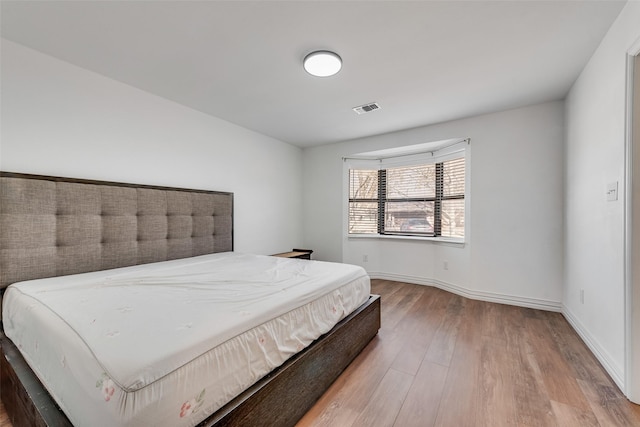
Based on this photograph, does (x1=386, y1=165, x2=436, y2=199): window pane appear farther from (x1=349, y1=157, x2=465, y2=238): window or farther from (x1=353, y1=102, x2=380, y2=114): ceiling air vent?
A: (x1=353, y1=102, x2=380, y2=114): ceiling air vent

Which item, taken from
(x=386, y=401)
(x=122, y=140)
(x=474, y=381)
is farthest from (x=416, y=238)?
(x=122, y=140)

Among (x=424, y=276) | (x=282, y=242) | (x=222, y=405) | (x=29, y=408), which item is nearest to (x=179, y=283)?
(x=29, y=408)

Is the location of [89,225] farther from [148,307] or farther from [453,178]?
[453,178]

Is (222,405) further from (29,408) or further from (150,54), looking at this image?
(150,54)

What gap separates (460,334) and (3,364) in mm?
3101

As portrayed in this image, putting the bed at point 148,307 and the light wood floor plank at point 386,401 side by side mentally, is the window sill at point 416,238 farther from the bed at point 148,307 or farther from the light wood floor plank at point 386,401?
the light wood floor plank at point 386,401

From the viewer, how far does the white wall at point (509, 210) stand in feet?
9.62

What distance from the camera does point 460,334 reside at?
7.86 feet

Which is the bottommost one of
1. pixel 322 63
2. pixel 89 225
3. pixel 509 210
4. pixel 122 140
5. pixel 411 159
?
pixel 89 225

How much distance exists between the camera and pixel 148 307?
4.22ft

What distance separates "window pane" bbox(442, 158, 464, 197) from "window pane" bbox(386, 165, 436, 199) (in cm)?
17

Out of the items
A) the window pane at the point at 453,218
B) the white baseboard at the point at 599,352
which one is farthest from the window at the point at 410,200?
the white baseboard at the point at 599,352

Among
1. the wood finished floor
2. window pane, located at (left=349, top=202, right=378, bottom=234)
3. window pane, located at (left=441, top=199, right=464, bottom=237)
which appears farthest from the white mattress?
window pane, located at (left=349, top=202, right=378, bottom=234)

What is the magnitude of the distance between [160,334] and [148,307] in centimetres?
35
